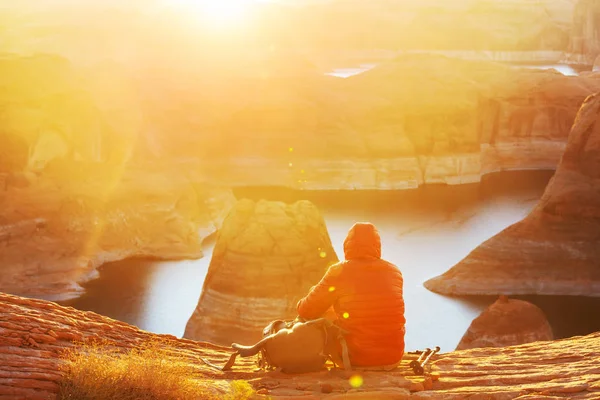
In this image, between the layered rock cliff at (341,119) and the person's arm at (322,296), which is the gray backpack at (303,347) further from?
the layered rock cliff at (341,119)

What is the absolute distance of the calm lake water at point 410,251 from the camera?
108 feet

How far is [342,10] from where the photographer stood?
153 meters

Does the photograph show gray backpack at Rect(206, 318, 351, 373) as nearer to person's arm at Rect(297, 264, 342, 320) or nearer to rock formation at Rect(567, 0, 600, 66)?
person's arm at Rect(297, 264, 342, 320)

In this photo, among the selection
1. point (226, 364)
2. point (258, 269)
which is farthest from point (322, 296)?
point (258, 269)

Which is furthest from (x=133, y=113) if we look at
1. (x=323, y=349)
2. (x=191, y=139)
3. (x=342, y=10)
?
(x=342, y=10)

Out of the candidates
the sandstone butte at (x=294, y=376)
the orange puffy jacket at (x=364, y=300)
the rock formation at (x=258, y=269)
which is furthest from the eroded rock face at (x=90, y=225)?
the orange puffy jacket at (x=364, y=300)

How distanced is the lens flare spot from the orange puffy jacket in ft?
0.81

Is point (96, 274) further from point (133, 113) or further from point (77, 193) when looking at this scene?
point (133, 113)

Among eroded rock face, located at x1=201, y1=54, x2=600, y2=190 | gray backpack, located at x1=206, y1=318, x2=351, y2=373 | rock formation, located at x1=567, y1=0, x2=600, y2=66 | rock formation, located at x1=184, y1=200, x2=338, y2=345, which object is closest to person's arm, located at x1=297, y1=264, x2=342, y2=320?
gray backpack, located at x1=206, y1=318, x2=351, y2=373

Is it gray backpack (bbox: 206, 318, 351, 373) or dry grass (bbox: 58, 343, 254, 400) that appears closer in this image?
dry grass (bbox: 58, 343, 254, 400)

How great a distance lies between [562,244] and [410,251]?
10.7 meters

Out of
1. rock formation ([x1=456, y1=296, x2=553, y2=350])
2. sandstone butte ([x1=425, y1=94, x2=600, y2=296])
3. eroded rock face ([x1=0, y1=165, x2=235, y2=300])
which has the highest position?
eroded rock face ([x1=0, y1=165, x2=235, y2=300])

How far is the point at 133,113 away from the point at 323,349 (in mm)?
56071

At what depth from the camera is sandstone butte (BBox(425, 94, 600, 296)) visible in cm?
3441
